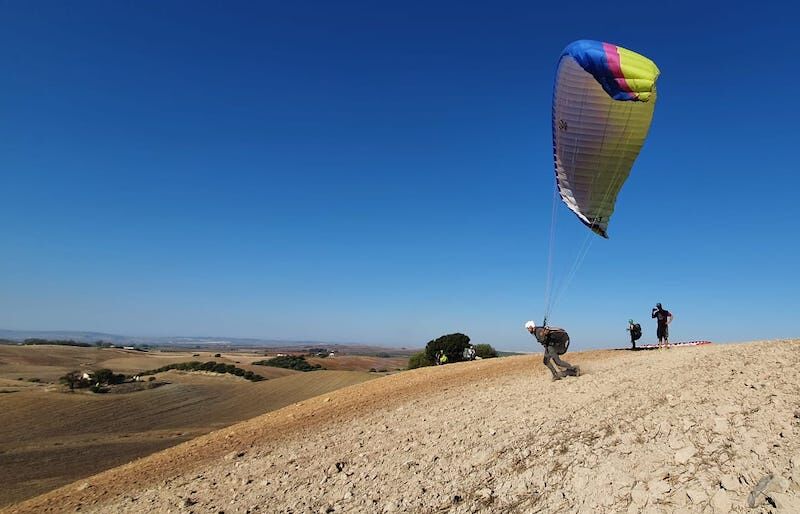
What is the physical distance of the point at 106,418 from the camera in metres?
28.8

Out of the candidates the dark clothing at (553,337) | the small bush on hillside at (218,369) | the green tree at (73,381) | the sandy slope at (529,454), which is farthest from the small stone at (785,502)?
the small bush on hillside at (218,369)

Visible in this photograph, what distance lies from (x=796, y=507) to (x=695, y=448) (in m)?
1.67

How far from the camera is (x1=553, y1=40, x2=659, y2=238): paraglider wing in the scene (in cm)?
1252

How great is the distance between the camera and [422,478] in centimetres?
785

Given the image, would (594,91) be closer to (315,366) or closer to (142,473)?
(142,473)

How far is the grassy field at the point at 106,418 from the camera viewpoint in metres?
18.1

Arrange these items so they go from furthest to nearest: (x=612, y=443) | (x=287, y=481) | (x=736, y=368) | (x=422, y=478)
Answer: (x=736, y=368) < (x=287, y=481) < (x=422, y=478) < (x=612, y=443)

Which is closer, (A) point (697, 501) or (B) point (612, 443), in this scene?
(A) point (697, 501)

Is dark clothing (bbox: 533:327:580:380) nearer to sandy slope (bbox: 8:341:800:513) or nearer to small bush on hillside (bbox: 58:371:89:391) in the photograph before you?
sandy slope (bbox: 8:341:800:513)

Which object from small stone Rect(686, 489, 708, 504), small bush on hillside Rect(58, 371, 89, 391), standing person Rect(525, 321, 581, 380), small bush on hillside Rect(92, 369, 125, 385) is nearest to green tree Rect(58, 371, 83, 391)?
small bush on hillside Rect(58, 371, 89, 391)

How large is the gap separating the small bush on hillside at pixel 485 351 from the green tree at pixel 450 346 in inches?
143

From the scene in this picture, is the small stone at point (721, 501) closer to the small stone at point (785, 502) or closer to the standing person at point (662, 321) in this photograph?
the small stone at point (785, 502)

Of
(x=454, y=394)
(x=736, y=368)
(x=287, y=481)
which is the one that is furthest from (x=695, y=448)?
(x=454, y=394)

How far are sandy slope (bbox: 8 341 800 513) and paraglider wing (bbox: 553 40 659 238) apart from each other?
5.31 meters
